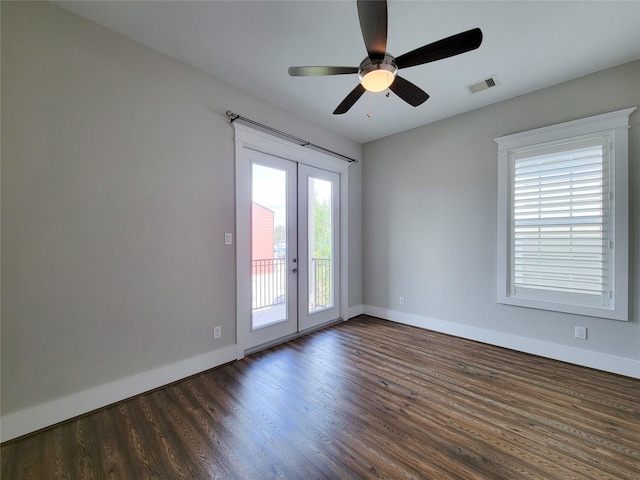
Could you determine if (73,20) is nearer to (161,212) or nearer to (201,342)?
(161,212)

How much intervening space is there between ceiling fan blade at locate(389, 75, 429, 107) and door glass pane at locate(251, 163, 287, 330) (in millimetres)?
1672

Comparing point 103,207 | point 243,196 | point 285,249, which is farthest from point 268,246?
point 103,207

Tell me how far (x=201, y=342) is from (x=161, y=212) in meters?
1.30

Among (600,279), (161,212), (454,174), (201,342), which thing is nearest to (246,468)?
(201,342)

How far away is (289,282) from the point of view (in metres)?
3.40

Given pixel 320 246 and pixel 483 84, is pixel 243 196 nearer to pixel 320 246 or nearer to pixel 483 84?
pixel 320 246

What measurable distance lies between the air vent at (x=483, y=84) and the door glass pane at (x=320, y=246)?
2037mm

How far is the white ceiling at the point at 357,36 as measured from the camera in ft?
6.17

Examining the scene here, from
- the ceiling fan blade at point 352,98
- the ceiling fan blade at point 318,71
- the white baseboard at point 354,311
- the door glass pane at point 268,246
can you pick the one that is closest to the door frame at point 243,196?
the door glass pane at point 268,246

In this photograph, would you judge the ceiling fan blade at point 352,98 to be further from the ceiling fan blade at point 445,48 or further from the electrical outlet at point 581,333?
the electrical outlet at point 581,333

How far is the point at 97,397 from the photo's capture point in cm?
200

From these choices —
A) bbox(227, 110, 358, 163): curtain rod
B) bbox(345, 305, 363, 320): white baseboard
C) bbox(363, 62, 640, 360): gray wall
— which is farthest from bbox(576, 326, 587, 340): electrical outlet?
bbox(227, 110, 358, 163): curtain rod

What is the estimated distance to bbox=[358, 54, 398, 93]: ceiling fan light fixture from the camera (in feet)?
5.68

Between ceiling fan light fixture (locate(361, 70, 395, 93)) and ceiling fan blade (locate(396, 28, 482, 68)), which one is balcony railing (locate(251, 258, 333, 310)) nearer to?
ceiling fan light fixture (locate(361, 70, 395, 93))
